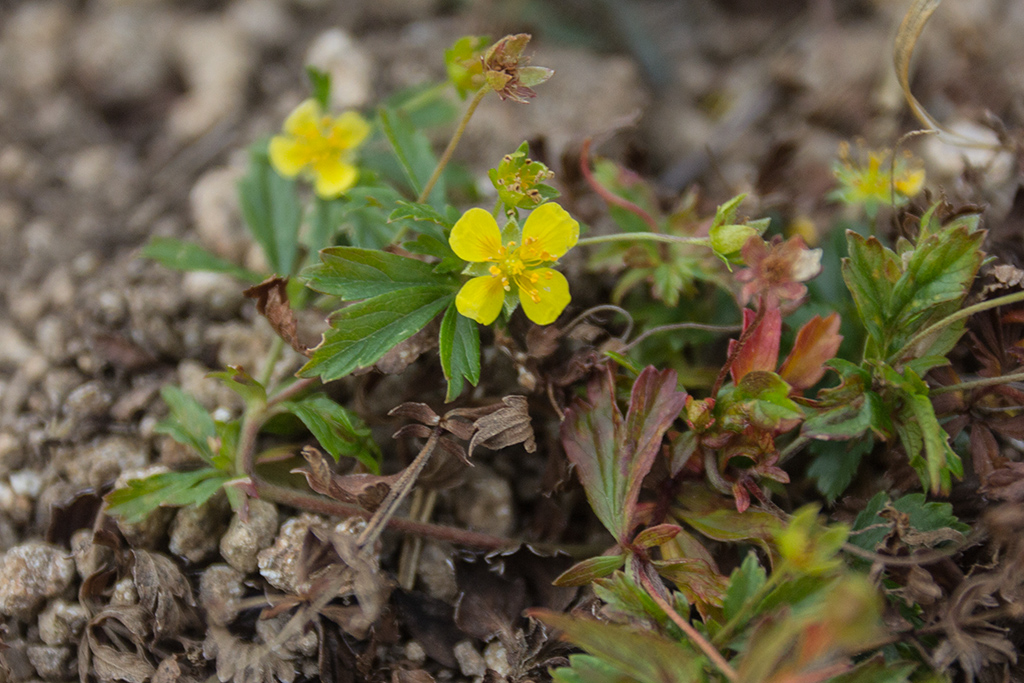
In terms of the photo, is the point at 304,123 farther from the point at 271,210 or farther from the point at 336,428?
the point at 336,428

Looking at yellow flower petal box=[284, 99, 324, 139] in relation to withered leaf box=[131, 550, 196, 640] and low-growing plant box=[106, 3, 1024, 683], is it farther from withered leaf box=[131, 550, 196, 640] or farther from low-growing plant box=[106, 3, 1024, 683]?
withered leaf box=[131, 550, 196, 640]

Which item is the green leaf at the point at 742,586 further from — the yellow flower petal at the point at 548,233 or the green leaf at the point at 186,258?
the green leaf at the point at 186,258

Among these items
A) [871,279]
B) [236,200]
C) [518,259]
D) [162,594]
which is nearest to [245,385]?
[162,594]

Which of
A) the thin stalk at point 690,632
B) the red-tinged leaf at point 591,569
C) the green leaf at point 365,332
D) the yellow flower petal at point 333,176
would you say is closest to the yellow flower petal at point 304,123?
the yellow flower petal at point 333,176

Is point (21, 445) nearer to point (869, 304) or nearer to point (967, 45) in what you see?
point (869, 304)

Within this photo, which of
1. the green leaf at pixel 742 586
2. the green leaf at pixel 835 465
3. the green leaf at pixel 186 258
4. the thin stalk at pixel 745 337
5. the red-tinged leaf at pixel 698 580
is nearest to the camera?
the green leaf at pixel 742 586

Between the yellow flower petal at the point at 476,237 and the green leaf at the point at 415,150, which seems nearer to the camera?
the yellow flower petal at the point at 476,237

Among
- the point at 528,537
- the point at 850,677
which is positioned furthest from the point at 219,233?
the point at 850,677
